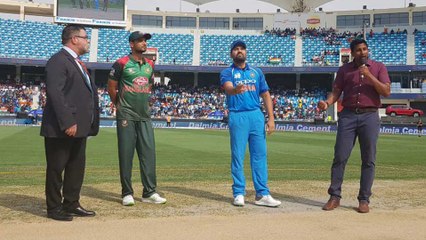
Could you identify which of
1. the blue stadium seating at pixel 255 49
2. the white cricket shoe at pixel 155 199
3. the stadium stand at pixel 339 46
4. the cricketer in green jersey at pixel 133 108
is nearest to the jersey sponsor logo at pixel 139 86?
the cricketer in green jersey at pixel 133 108

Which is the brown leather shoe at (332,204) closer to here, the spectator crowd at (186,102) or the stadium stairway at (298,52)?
the spectator crowd at (186,102)

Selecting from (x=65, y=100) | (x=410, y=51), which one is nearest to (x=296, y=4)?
(x=410, y=51)

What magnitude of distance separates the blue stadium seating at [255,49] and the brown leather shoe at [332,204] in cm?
5036

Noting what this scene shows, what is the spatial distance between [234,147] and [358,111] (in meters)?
1.62

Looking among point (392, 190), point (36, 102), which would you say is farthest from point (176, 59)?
point (392, 190)

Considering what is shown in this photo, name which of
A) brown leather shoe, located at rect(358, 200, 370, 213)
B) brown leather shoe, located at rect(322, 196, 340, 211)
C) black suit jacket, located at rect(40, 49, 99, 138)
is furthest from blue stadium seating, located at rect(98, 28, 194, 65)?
brown leather shoe, located at rect(358, 200, 370, 213)

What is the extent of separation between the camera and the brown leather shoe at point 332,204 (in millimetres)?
5410

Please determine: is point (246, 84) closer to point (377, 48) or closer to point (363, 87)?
point (363, 87)

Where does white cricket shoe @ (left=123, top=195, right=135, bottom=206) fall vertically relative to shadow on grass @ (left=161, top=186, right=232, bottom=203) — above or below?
above

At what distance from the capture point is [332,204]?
5.48 metres

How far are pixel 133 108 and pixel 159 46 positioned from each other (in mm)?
54127

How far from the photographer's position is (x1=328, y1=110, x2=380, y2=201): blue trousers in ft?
18.4

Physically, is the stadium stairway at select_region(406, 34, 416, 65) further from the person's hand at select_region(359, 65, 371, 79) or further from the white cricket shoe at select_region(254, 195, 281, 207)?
the white cricket shoe at select_region(254, 195, 281, 207)

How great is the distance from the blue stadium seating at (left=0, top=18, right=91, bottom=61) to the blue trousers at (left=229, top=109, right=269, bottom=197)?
50.9 m
